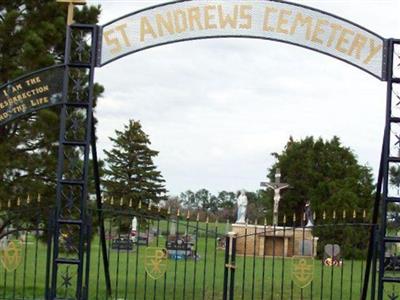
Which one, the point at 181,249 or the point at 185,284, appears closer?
the point at 185,284

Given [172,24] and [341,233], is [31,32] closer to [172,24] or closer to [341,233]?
[172,24]

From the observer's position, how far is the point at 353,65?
9.18 metres

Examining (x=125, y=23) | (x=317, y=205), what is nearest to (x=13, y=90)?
(x=125, y=23)

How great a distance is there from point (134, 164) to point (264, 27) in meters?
21.9

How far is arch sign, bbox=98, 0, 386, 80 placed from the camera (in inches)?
358

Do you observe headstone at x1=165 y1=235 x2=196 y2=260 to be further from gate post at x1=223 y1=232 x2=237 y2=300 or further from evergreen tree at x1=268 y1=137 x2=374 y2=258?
evergreen tree at x1=268 y1=137 x2=374 y2=258

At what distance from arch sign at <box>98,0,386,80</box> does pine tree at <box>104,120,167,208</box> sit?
21.1 m

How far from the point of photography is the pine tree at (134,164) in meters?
30.3

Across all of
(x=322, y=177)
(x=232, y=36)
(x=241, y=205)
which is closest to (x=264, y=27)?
(x=232, y=36)

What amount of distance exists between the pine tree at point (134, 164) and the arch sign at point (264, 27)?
21.1m

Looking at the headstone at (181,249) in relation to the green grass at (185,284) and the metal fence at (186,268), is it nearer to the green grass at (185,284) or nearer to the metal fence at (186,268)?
the metal fence at (186,268)

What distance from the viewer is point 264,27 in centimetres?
915

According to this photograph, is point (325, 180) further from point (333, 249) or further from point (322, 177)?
point (333, 249)

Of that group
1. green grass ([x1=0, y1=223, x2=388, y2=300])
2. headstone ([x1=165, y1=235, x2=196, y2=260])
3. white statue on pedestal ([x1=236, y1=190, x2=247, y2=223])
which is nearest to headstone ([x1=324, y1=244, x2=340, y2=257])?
green grass ([x1=0, y1=223, x2=388, y2=300])
